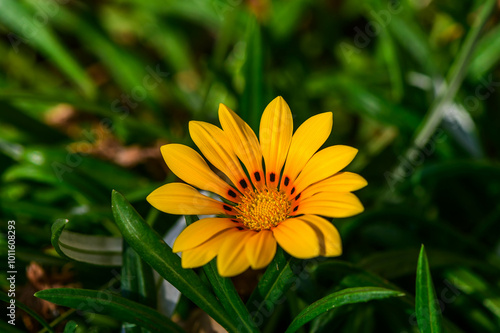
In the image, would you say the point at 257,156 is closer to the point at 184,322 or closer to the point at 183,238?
the point at 183,238

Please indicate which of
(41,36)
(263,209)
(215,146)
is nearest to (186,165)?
(215,146)

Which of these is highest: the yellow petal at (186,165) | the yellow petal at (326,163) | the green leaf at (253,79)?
the green leaf at (253,79)

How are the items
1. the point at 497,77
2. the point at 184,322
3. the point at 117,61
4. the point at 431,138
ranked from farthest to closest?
the point at 117,61 → the point at 497,77 → the point at 431,138 → the point at 184,322

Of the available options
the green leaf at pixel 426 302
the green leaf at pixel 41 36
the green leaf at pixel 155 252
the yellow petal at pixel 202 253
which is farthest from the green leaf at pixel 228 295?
the green leaf at pixel 41 36

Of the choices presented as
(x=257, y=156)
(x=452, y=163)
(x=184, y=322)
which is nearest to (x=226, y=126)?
(x=257, y=156)

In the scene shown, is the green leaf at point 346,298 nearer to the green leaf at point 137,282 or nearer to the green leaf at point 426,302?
the green leaf at point 426,302
